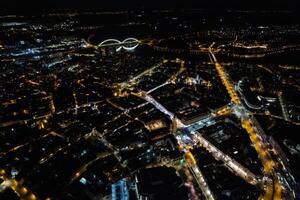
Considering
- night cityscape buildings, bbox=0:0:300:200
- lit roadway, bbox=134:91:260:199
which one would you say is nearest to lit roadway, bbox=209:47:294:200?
night cityscape buildings, bbox=0:0:300:200

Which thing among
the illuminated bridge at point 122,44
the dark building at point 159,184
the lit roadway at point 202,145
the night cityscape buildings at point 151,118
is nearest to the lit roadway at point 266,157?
the night cityscape buildings at point 151,118

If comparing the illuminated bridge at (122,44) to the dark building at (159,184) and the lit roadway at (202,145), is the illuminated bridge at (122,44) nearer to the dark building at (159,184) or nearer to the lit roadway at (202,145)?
the lit roadway at (202,145)

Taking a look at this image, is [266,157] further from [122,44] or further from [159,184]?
[122,44]

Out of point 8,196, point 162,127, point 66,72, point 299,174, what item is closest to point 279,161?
point 299,174

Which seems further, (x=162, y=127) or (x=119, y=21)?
(x=119, y=21)

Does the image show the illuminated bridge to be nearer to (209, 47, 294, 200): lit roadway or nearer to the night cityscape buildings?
the night cityscape buildings

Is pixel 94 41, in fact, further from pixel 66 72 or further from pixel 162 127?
pixel 162 127
